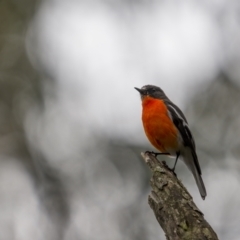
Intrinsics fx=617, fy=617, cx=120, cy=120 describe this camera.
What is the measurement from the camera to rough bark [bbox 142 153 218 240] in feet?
18.3

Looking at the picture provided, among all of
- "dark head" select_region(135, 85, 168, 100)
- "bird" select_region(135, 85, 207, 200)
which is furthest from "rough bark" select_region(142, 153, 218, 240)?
"dark head" select_region(135, 85, 168, 100)

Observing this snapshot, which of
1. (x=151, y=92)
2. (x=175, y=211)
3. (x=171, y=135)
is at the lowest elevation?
(x=171, y=135)

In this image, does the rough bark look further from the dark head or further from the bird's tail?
the dark head

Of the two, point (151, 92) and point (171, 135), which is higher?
point (151, 92)

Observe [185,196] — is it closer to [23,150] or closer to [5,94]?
[23,150]

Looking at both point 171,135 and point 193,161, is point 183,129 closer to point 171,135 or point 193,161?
point 171,135

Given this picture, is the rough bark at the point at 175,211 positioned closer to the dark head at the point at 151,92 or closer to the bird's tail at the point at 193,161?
the bird's tail at the point at 193,161

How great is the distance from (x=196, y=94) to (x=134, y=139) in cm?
213

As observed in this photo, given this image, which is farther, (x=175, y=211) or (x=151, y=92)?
(x=151, y=92)

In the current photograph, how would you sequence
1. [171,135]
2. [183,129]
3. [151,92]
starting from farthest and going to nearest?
[151,92], [183,129], [171,135]

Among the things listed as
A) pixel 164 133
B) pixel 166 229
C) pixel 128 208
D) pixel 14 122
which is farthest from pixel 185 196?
pixel 14 122

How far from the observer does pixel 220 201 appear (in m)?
13.7

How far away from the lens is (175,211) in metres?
5.82

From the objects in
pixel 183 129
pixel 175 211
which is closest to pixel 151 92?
pixel 183 129
